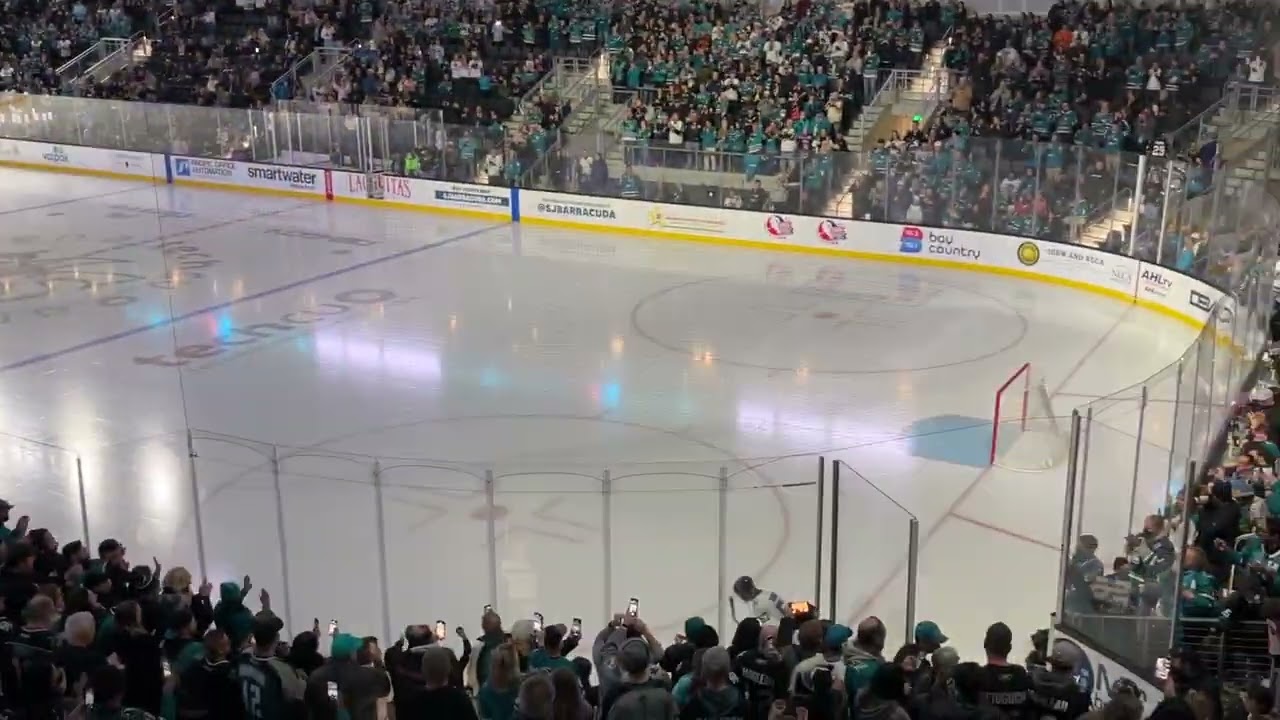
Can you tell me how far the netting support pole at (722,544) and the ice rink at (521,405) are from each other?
4cm

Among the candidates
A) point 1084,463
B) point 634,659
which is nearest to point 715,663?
point 634,659

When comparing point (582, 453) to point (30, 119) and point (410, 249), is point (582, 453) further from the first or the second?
point (30, 119)

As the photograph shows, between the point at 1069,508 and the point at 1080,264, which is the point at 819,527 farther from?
the point at 1080,264

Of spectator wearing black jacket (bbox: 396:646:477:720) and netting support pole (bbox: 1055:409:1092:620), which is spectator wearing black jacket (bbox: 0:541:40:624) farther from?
netting support pole (bbox: 1055:409:1092:620)

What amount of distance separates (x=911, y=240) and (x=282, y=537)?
16893 millimetres

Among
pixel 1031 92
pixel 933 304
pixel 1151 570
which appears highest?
pixel 1031 92

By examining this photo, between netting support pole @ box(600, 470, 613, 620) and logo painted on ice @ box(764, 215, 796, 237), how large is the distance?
16807 mm

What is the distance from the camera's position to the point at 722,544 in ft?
27.1

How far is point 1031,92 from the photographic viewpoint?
82.8 ft

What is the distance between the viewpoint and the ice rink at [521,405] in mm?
8742

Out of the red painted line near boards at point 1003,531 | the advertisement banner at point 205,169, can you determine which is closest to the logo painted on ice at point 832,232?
the red painted line near boards at point 1003,531

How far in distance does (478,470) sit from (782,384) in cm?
595

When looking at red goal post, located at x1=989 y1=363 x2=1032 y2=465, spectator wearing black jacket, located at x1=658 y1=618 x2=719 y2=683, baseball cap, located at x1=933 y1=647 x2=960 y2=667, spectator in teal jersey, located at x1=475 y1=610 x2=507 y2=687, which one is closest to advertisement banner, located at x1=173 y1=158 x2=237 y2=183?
red goal post, located at x1=989 y1=363 x2=1032 y2=465

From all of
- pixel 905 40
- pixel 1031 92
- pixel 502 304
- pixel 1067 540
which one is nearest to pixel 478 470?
pixel 1067 540
